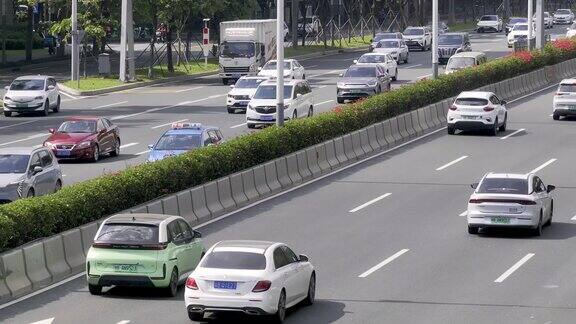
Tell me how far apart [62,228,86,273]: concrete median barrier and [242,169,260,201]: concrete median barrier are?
31.1 feet

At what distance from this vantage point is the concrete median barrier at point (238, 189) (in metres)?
35.8

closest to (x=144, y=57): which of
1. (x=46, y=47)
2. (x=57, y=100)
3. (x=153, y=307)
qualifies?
(x=46, y=47)

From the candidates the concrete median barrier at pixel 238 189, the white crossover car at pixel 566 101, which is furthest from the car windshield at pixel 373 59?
the concrete median barrier at pixel 238 189

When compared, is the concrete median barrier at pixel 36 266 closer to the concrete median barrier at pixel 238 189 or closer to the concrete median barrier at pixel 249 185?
the concrete median barrier at pixel 238 189

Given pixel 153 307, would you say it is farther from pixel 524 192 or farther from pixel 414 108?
pixel 414 108

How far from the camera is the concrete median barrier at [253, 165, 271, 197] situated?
37375 millimetres

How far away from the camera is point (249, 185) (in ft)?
121

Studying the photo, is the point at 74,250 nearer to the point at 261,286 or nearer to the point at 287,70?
the point at 261,286

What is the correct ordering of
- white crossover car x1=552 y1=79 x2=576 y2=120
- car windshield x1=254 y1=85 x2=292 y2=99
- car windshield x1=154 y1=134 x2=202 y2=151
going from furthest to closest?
white crossover car x1=552 y1=79 x2=576 y2=120, car windshield x1=254 y1=85 x2=292 y2=99, car windshield x1=154 y1=134 x2=202 y2=151

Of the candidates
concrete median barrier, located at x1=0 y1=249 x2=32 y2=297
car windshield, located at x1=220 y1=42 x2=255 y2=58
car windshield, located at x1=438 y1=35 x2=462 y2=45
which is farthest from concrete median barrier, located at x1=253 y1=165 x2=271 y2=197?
car windshield, located at x1=438 y1=35 x2=462 y2=45

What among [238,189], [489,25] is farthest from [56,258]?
[489,25]

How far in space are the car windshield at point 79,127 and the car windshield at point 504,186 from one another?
55.6 ft

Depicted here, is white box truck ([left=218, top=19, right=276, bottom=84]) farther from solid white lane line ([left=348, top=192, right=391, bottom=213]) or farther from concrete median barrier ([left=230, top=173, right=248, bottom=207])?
concrete median barrier ([left=230, top=173, right=248, bottom=207])

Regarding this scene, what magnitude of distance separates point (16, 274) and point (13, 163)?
10.1 metres
